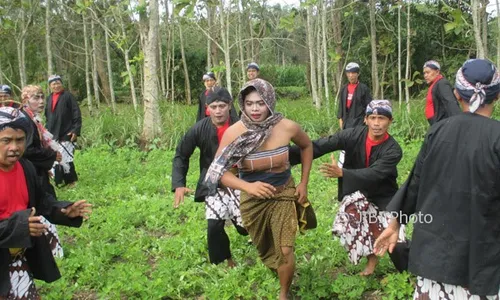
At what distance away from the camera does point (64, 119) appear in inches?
314

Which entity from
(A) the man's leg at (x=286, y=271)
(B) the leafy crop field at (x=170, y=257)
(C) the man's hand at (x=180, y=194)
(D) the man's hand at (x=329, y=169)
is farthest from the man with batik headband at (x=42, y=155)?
(D) the man's hand at (x=329, y=169)

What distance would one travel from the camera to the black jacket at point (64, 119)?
26.1 feet

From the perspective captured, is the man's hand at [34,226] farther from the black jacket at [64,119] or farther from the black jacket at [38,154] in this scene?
the black jacket at [64,119]

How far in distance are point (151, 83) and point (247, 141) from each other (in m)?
7.28

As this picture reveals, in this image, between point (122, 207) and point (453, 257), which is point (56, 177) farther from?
point (453, 257)

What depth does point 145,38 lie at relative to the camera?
33.4 feet

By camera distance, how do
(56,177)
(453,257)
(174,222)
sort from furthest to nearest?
(56,177) < (174,222) < (453,257)

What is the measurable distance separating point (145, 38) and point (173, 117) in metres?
1.79

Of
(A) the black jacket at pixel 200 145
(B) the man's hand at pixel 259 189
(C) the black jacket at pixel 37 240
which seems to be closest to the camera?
(C) the black jacket at pixel 37 240

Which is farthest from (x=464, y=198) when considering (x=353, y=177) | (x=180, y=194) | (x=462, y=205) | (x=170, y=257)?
(x=170, y=257)

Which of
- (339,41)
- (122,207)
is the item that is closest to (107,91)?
(339,41)

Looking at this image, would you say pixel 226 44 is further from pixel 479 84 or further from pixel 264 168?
pixel 479 84

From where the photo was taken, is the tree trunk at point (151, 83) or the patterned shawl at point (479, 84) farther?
the tree trunk at point (151, 83)

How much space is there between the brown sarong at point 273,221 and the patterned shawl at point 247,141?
0.32 metres
